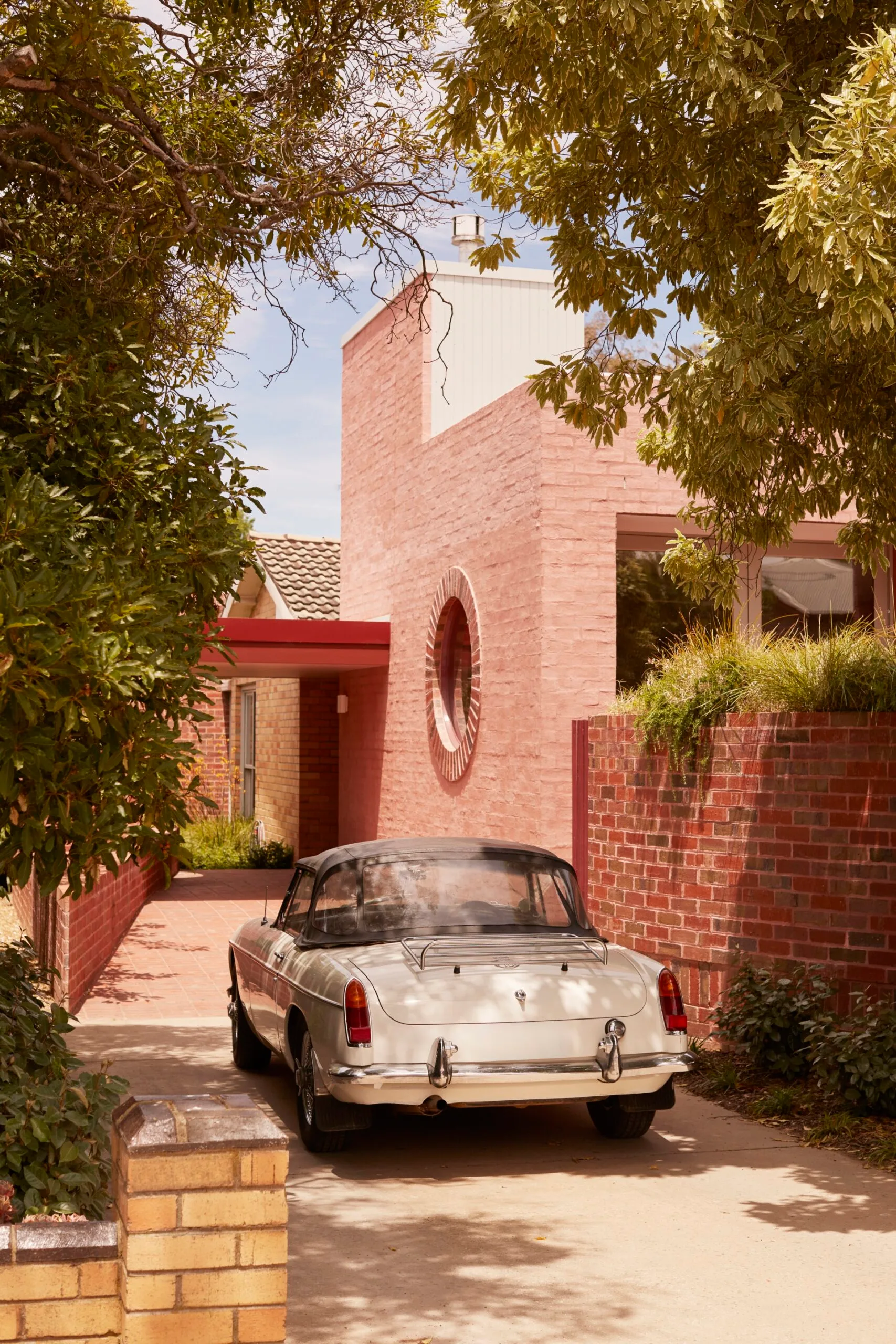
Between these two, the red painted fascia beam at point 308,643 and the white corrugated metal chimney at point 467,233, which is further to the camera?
the white corrugated metal chimney at point 467,233

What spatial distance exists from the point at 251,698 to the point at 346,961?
20080 mm

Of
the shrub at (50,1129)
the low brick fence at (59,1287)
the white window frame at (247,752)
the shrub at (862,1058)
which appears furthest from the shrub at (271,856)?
the low brick fence at (59,1287)

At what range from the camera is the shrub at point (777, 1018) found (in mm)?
8227

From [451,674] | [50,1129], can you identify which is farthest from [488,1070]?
[451,674]

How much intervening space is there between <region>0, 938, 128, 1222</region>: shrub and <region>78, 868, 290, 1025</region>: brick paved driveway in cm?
550

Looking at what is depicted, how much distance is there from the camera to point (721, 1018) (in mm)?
8781

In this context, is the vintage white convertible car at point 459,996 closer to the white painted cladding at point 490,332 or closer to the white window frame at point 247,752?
the white painted cladding at point 490,332

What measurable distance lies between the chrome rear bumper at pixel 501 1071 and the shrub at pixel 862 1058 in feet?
4.06

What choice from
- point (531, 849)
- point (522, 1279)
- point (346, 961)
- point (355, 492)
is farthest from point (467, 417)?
point (522, 1279)

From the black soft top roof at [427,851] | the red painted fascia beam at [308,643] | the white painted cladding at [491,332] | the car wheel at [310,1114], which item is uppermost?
the white painted cladding at [491,332]

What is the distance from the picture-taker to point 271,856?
74.5 ft

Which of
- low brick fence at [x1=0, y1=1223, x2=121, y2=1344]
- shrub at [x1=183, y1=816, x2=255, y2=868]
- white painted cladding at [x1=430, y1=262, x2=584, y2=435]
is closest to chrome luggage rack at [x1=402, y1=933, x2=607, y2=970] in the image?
low brick fence at [x1=0, y1=1223, x2=121, y2=1344]

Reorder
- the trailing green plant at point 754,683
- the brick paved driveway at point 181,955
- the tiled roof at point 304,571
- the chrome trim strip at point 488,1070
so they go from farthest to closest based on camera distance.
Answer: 1. the tiled roof at point 304,571
2. the brick paved driveway at point 181,955
3. the trailing green plant at point 754,683
4. the chrome trim strip at point 488,1070

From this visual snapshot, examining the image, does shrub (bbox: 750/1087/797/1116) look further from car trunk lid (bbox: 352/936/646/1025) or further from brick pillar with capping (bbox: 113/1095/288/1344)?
brick pillar with capping (bbox: 113/1095/288/1344)
